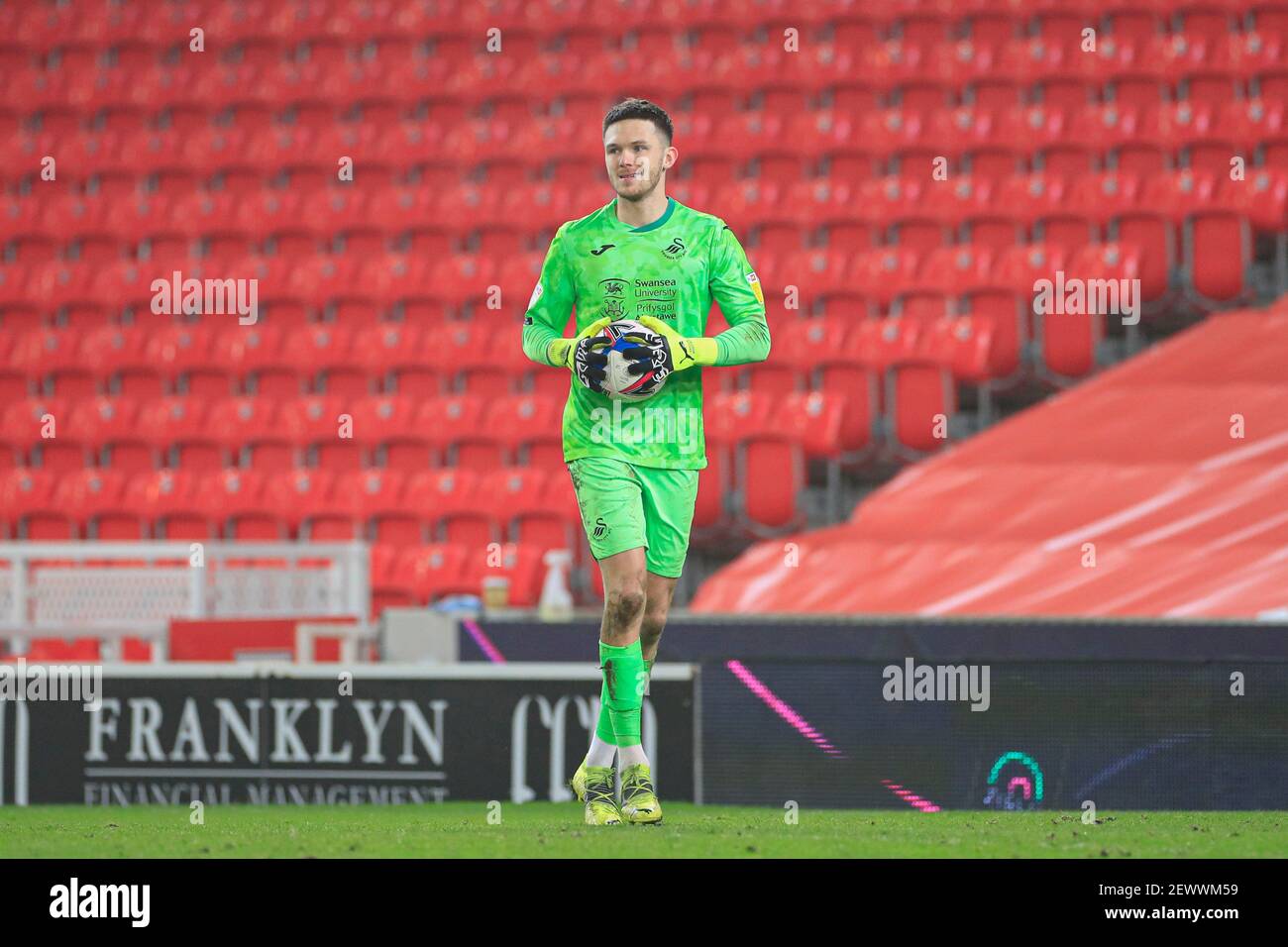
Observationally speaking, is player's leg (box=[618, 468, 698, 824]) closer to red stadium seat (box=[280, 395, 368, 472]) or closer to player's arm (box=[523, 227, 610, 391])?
player's arm (box=[523, 227, 610, 391])

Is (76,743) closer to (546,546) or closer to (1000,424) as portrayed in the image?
(546,546)

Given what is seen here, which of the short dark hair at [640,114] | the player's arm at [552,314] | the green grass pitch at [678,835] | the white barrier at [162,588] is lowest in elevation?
the green grass pitch at [678,835]

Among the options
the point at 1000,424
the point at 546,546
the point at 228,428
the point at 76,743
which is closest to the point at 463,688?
the point at 76,743

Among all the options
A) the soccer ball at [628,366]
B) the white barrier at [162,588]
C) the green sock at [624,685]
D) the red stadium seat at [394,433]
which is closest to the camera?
the soccer ball at [628,366]

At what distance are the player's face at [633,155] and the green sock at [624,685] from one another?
1.12m

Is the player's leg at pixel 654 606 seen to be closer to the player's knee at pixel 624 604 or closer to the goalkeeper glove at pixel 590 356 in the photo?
the player's knee at pixel 624 604

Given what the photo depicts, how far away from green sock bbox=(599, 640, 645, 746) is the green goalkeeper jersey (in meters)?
0.47

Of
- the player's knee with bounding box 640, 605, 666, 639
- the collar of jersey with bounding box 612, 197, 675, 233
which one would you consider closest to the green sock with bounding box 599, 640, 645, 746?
the player's knee with bounding box 640, 605, 666, 639

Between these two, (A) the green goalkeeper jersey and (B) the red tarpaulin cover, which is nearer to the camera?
(A) the green goalkeeper jersey

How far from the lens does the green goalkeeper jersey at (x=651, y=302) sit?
4094mm

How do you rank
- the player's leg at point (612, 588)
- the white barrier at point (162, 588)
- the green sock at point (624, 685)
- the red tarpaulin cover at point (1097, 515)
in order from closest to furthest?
the player's leg at point (612, 588), the green sock at point (624, 685), the red tarpaulin cover at point (1097, 515), the white barrier at point (162, 588)

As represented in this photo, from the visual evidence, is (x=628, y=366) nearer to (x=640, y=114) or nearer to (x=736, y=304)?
(x=736, y=304)

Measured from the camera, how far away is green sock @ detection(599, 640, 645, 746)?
4113mm

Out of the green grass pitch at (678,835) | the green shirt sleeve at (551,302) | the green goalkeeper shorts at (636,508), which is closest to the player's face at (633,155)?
the green shirt sleeve at (551,302)
